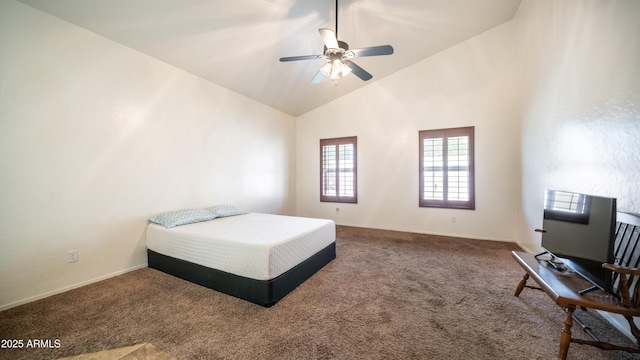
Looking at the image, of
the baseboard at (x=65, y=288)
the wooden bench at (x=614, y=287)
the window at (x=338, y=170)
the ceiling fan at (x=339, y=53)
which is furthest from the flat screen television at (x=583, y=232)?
the baseboard at (x=65, y=288)

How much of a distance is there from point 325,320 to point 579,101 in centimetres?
334

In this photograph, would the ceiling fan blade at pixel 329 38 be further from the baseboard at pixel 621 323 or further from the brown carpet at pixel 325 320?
the baseboard at pixel 621 323

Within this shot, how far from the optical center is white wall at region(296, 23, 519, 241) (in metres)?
4.09

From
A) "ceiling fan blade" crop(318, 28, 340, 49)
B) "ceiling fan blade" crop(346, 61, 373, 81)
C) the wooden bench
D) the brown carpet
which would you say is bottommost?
the brown carpet

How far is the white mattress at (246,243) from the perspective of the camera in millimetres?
2129

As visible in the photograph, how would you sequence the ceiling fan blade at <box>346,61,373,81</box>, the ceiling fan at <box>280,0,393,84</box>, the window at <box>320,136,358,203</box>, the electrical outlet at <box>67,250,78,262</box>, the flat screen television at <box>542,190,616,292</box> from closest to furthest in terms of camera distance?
the flat screen television at <box>542,190,616,292</box>, the ceiling fan at <box>280,0,393,84</box>, the electrical outlet at <box>67,250,78,262</box>, the ceiling fan blade at <box>346,61,373,81</box>, the window at <box>320,136,358,203</box>

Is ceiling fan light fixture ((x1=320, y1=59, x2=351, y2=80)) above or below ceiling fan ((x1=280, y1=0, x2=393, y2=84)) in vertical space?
below

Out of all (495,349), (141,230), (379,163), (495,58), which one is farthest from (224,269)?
(495,58)

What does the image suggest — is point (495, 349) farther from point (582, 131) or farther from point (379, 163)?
point (379, 163)

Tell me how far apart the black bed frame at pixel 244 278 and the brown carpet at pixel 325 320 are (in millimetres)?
72

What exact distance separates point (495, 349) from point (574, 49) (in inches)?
122

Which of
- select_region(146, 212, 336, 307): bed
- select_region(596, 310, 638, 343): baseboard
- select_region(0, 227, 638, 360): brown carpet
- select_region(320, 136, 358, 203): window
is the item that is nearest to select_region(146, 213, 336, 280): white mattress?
A: select_region(146, 212, 336, 307): bed

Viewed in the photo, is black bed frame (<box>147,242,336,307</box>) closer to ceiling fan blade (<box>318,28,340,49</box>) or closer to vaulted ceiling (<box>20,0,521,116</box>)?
ceiling fan blade (<box>318,28,340,49</box>)

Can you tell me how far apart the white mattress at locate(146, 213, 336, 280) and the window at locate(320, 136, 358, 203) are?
94.5 inches
